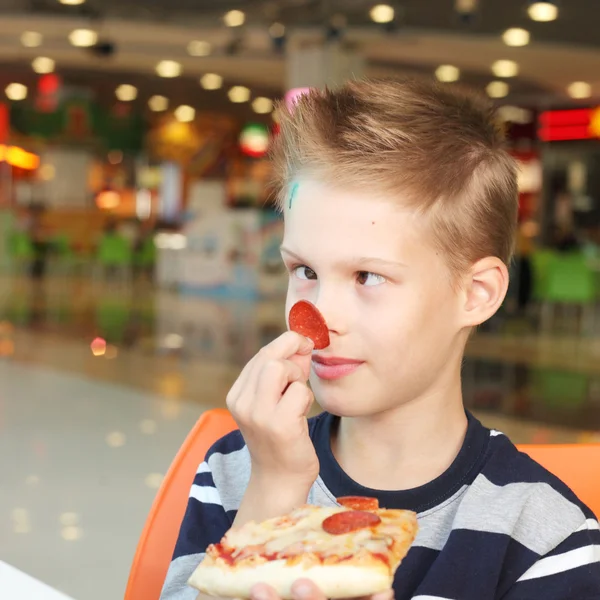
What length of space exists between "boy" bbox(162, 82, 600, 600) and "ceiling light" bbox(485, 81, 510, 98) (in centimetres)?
1495

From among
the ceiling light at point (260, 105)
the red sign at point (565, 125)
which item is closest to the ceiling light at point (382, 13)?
the ceiling light at point (260, 105)

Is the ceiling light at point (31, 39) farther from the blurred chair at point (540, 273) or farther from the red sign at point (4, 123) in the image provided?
the blurred chair at point (540, 273)

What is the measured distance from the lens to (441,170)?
1.03 m

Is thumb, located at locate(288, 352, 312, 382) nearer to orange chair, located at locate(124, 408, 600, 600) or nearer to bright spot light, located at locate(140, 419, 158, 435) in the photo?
orange chair, located at locate(124, 408, 600, 600)

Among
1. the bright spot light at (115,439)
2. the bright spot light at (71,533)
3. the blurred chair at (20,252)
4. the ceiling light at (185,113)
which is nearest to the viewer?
the bright spot light at (71,533)

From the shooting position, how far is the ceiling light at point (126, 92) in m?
18.0

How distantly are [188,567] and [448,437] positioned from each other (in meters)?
0.35

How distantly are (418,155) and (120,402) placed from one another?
482cm

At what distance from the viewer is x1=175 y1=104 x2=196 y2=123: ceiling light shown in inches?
809

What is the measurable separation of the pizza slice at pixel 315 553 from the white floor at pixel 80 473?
7.26ft

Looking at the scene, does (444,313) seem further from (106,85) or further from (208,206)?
(106,85)

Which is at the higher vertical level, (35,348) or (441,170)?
(441,170)

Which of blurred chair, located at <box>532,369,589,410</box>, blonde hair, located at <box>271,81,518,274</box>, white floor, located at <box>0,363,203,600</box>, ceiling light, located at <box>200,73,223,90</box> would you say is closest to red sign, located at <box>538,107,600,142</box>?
ceiling light, located at <box>200,73,223,90</box>

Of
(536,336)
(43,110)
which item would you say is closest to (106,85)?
(43,110)
